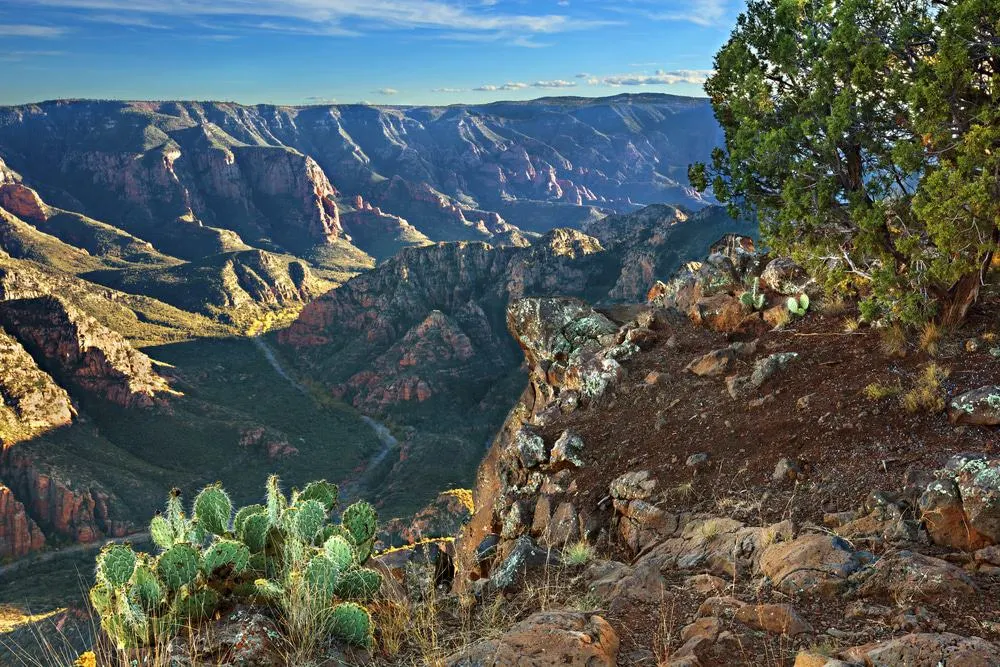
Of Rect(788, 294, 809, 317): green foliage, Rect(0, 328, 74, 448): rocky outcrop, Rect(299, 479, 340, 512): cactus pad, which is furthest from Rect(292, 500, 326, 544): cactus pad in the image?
Rect(0, 328, 74, 448): rocky outcrop

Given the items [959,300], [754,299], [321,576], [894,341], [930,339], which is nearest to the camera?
[321,576]

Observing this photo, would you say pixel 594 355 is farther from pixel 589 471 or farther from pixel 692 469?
pixel 692 469

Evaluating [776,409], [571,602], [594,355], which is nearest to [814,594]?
[571,602]

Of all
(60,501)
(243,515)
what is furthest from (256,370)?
(243,515)

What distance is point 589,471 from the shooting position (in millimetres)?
13000

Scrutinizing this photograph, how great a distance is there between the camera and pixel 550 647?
542cm

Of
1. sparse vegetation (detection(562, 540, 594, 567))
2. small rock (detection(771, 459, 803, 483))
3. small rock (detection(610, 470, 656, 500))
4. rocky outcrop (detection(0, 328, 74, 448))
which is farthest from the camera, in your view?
rocky outcrop (detection(0, 328, 74, 448))

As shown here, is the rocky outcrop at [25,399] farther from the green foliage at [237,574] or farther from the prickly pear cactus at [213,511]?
the green foliage at [237,574]

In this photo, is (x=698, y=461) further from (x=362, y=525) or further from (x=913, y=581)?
(x=362, y=525)

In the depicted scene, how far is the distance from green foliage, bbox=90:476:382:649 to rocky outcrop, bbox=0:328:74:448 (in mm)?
74043

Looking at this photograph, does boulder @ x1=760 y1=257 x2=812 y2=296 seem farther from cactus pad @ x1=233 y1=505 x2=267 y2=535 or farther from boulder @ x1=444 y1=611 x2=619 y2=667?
cactus pad @ x1=233 y1=505 x2=267 y2=535

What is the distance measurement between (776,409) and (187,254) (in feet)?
691

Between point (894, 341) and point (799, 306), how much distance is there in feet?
11.3

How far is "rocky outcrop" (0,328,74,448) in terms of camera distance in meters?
69.6
